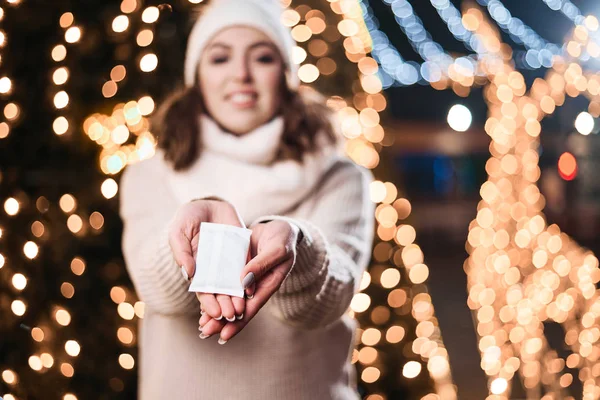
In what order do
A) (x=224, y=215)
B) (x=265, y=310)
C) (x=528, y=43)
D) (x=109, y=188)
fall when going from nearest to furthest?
(x=224, y=215) < (x=265, y=310) < (x=109, y=188) < (x=528, y=43)

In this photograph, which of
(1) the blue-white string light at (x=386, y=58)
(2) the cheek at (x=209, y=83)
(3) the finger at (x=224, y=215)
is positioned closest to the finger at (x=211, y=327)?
(3) the finger at (x=224, y=215)

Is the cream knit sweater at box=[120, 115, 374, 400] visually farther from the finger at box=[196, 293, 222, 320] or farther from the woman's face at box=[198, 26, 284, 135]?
the finger at box=[196, 293, 222, 320]

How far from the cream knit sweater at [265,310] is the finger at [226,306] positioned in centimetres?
23

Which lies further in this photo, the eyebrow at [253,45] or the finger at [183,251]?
the eyebrow at [253,45]

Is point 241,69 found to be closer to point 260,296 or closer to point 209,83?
point 209,83

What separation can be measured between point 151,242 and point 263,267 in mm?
Result: 470

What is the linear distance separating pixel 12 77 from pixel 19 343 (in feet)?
2.02

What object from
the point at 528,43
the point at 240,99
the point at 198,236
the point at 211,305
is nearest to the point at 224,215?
the point at 198,236

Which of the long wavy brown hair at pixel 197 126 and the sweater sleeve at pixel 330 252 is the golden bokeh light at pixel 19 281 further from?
the sweater sleeve at pixel 330 252

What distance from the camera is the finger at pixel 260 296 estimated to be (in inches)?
39.9

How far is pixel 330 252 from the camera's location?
50.2 inches

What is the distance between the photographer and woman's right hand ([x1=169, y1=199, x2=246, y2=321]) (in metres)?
1.00

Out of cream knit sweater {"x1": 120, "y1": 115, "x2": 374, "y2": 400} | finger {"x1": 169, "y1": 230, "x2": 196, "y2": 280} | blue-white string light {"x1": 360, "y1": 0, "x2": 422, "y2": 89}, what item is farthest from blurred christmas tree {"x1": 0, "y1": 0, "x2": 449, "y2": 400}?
finger {"x1": 169, "y1": 230, "x2": 196, "y2": 280}

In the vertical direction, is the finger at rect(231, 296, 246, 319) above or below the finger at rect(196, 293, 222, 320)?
below
